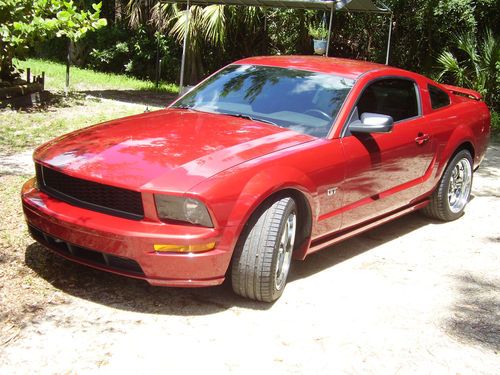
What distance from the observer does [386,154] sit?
16.1 ft

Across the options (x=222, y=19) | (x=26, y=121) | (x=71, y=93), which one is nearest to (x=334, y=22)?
(x=222, y=19)

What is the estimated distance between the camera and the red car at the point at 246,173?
11.7 feet

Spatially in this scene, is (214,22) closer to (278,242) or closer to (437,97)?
(437,97)

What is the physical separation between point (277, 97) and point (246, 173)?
4.25 feet

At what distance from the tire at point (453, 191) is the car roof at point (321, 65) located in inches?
49.7

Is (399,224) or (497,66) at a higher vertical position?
(497,66)

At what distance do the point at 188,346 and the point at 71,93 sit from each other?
32.2 feet

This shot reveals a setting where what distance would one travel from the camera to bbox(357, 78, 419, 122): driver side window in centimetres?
500

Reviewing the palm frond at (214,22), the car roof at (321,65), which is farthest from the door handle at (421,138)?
the palm frond at (214,22)

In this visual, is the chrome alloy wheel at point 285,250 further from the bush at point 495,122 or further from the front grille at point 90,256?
the bush at point 495,122

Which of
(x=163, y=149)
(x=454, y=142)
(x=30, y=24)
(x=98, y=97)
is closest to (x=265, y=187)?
(x=163, y=149)

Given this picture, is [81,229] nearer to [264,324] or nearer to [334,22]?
[264,324]

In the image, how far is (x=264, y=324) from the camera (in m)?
3.74

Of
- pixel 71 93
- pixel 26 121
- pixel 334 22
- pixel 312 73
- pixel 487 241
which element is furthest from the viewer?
pixel 334 22
